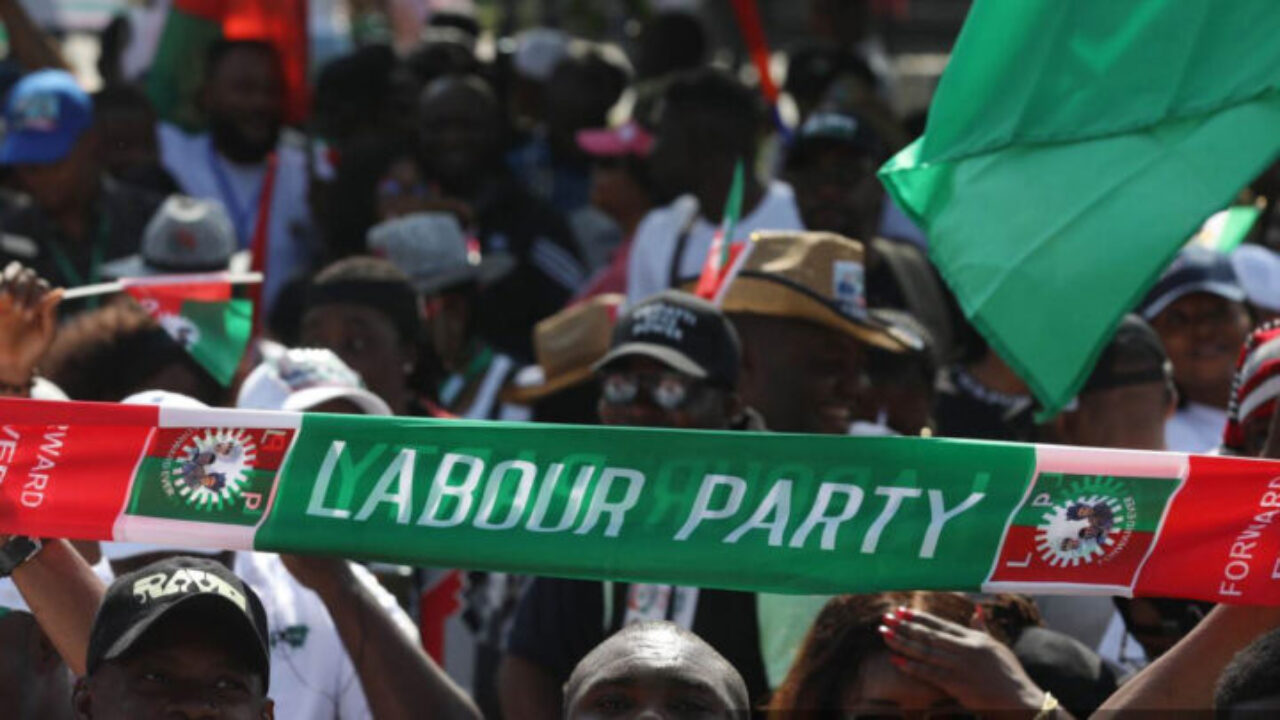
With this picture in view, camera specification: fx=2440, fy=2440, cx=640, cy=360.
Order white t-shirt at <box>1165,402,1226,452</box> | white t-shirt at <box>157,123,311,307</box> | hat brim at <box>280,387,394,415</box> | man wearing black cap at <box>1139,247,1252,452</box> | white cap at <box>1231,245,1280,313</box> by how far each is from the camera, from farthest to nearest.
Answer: white t-shirt at <box>157,123,311,307</box> → white cap at <box>1231,245,1280,313</box> → man wearing black cap at <box>1139,247,1252,452</box> → white t-shirt at <box>1165,402,1226,452</box> → hat brim at <box>280,387,394,415</box>

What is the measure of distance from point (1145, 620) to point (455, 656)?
280 cm

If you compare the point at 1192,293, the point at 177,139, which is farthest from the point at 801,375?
the point at 177,139

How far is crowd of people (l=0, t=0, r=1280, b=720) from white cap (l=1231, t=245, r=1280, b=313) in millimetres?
13

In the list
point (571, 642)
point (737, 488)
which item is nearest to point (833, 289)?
point (571, 642)

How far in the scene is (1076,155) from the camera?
5.30m

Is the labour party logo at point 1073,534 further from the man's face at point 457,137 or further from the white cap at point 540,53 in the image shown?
the white cap at point 540,53

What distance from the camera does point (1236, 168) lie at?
201 inches

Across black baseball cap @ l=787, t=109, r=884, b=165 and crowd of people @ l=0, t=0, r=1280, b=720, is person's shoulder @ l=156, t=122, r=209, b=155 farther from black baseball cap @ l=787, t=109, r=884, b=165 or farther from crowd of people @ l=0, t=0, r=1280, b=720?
black baseball cap @ l=787, t=109, r=884, b=165

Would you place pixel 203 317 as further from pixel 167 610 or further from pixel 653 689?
pixel 653 689

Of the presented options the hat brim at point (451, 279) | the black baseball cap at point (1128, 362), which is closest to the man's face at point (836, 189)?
the hat brim at point (451, 279)

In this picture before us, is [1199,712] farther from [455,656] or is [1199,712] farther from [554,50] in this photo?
[554,50]

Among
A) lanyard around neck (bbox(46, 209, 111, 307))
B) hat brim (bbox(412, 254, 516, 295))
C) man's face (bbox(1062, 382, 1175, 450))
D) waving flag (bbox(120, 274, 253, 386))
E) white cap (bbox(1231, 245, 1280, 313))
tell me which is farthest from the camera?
lanyard around neck (bbox(46, 209, 111, 307))

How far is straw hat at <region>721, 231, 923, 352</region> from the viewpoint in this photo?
689cm

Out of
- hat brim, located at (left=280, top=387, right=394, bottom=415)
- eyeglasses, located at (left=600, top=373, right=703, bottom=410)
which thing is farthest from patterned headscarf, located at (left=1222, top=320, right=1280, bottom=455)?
hat brim, located at (left=280, top=387, right=394, bottom=415)
